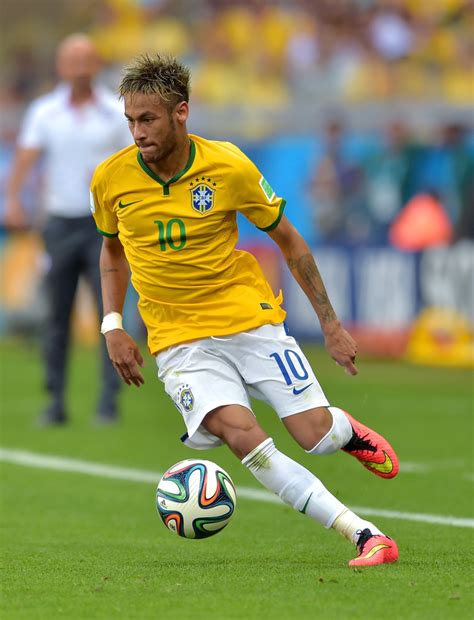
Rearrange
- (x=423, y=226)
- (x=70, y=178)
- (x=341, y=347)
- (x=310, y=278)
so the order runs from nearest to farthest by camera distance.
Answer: (x=341, y=347)
(x=310, y=278)
(x=70, y=178)
(x=423, y=226)

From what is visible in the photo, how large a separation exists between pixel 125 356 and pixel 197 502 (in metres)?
0.70

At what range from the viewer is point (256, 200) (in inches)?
230

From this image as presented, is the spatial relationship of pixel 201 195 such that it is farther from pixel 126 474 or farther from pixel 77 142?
pixel 77 142

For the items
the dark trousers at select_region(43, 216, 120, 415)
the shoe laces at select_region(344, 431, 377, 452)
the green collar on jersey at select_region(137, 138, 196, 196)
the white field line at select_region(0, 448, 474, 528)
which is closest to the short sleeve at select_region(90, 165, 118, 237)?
the green collar on jersey at select_region(137, 138, 196, 196)

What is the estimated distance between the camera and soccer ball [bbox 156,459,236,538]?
561 cm

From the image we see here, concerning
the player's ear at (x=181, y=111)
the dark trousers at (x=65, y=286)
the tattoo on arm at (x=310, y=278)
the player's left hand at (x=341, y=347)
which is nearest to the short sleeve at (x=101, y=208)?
the player's ear at (x=181, y=111)

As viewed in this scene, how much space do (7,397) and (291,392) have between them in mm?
8471

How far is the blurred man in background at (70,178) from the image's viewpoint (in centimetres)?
1100

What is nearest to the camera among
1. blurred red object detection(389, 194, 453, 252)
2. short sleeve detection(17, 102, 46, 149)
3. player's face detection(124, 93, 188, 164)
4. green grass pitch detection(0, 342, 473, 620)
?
green grass pitch detection(0, 342, 473, 620)

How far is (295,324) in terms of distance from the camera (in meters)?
18.3

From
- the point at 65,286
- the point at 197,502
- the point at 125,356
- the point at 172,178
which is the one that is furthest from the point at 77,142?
the point at 197,502

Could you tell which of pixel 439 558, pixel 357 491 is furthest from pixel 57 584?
pixel 357 491

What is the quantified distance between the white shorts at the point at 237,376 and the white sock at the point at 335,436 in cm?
9

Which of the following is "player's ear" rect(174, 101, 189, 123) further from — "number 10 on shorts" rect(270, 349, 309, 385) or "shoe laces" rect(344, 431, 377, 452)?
"shoe laces" rect(344, 431, 377, 452)
